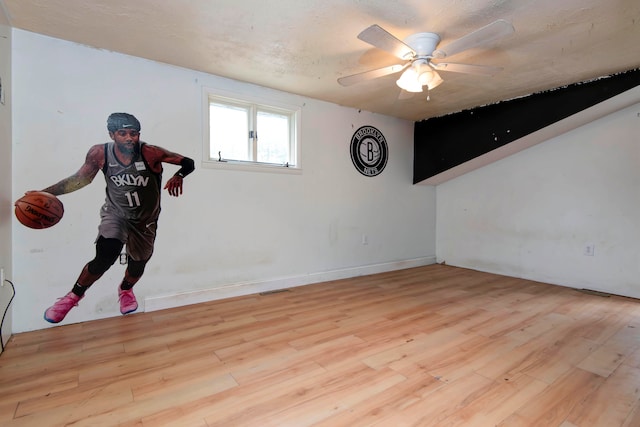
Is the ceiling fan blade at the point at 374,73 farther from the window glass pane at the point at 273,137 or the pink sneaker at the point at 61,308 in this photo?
the pink sneaker at the point at 61,308

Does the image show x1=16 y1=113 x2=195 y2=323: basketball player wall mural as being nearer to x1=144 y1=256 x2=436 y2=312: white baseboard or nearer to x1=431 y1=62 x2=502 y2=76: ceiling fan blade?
x1=144 y1=256 x2=436 y2=312: white baseboard

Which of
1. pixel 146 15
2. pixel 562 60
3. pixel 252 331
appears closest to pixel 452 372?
pixel 252 331

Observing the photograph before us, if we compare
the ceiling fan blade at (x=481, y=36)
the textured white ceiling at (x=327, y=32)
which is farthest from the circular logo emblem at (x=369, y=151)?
the ceiling fan blade at (x=481, y=36)

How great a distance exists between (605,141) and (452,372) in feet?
11.6

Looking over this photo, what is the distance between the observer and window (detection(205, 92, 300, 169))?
3.24 meters

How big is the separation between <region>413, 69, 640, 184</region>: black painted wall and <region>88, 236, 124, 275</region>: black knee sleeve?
4.17 metres

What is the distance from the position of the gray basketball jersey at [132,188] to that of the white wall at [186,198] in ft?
0.27

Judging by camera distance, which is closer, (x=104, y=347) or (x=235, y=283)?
(x=104, y=347)

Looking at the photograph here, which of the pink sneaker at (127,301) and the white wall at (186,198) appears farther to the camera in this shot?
the pink sneaker at (127,301)

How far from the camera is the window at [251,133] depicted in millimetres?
3238

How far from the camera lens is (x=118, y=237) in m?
2.70

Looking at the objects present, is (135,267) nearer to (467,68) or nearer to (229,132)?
(229,132)

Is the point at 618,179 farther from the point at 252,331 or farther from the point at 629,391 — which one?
the point at 252,331

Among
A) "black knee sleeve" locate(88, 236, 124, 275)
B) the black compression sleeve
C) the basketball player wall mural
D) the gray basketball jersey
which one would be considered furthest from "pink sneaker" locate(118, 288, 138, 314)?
the black compression sleeve
